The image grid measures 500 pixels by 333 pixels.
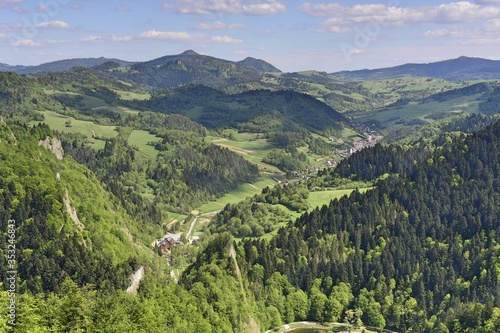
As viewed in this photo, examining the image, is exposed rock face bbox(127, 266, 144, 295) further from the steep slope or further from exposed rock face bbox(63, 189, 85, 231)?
exposed rock face bbox(63, 189, 85, 231)

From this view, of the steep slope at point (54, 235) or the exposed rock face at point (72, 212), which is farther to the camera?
the exposed rock face at point (72, 212)

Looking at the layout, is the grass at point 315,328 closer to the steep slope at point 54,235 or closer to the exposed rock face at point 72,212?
the steep slope at point 54,235

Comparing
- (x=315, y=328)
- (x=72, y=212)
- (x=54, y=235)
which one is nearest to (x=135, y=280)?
(x=54, y=235)

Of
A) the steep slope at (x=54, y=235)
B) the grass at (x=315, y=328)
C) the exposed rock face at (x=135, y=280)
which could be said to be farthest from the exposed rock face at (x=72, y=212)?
the grass at (x=315, y=328)

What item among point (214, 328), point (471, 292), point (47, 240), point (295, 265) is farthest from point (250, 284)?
point (471, 292)

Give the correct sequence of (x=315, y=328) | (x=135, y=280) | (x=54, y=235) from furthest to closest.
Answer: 1. (x=54, y=235)
2. (x=315, y=328)
3. (x=135, y=280)

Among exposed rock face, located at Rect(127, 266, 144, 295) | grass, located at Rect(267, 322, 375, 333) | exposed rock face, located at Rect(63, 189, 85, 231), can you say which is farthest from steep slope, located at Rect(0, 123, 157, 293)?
grass, located at Rect(267, 322, 375, 333)

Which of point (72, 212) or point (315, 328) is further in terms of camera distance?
point (72, 212)

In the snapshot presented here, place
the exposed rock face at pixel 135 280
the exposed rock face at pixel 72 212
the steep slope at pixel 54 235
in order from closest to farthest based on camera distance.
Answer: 1. the exposed rock face at pixel 135 280
2. the steep slope at pixel 54 235
3. the exposed rock face at pixel 72 212

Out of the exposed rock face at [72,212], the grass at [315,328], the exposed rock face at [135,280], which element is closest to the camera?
the exposed rock face at [135,280]

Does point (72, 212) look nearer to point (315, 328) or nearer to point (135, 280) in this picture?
point (135, 280)

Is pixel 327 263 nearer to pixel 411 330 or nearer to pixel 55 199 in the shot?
pixel 411 330
